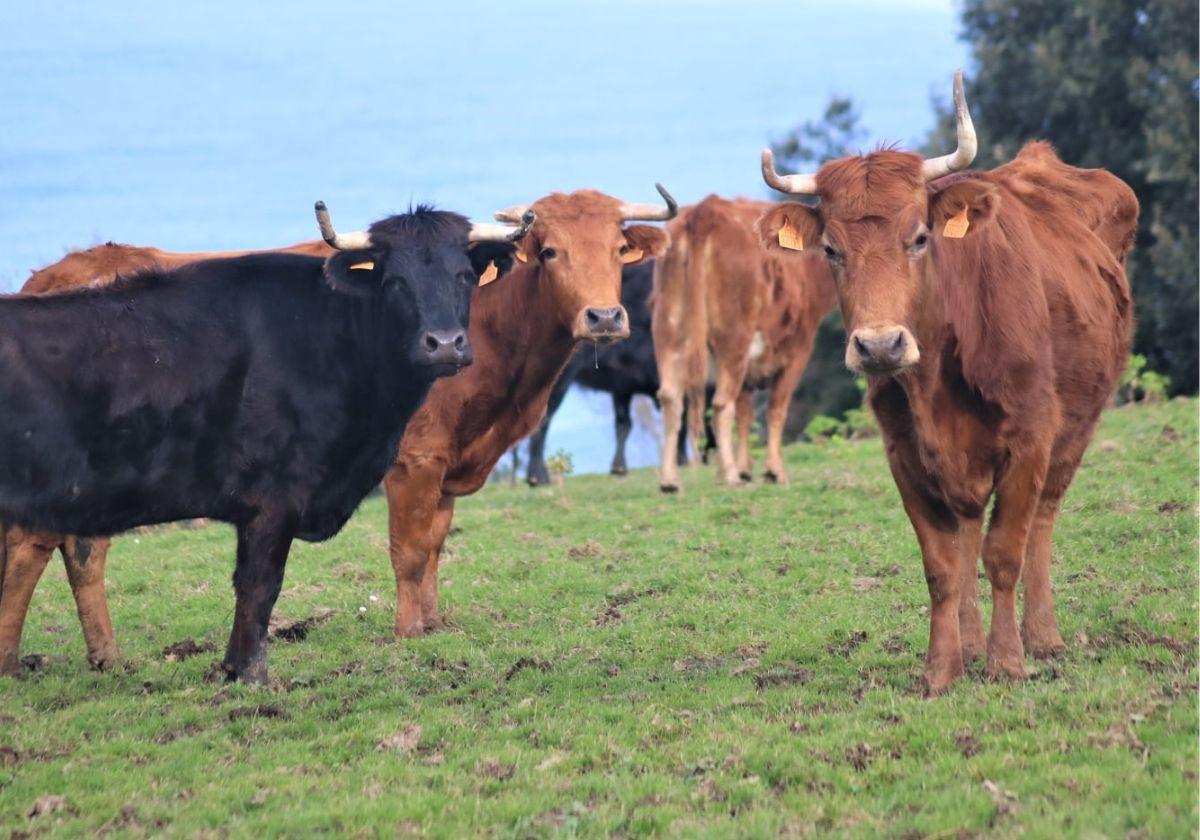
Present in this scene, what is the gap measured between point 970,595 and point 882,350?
6.11 feet

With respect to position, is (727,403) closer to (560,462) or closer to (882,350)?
(560,462)

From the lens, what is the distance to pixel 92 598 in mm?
9109

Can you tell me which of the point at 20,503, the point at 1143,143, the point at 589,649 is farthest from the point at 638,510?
the point at 1143,143

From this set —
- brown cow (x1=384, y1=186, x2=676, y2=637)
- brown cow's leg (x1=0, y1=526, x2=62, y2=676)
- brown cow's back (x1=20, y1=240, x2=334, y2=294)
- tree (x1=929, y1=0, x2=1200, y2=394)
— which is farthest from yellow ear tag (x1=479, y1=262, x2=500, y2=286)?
tree (x1=929, y1=0, x2=1200, y2=394)

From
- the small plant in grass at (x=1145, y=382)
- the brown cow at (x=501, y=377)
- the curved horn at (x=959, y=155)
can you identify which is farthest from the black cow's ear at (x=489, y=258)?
the small plant in grass at (x=1145, y=382)

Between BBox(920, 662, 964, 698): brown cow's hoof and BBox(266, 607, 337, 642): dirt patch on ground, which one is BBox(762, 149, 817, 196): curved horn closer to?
BBox(920, 662, 964, 698): brown cow's hoof

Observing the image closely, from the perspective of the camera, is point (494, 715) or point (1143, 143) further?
point (1143, 143)

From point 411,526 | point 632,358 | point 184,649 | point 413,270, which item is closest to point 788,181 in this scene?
point 413,270

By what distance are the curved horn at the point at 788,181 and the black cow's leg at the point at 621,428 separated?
12952 mm

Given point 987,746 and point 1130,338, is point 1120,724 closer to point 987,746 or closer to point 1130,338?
point 987,746

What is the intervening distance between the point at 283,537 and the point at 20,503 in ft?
4.58

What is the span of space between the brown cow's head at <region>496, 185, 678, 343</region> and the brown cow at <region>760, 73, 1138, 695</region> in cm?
215

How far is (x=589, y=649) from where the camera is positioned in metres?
8.93

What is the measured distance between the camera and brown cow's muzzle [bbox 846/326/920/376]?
6.80 metres
